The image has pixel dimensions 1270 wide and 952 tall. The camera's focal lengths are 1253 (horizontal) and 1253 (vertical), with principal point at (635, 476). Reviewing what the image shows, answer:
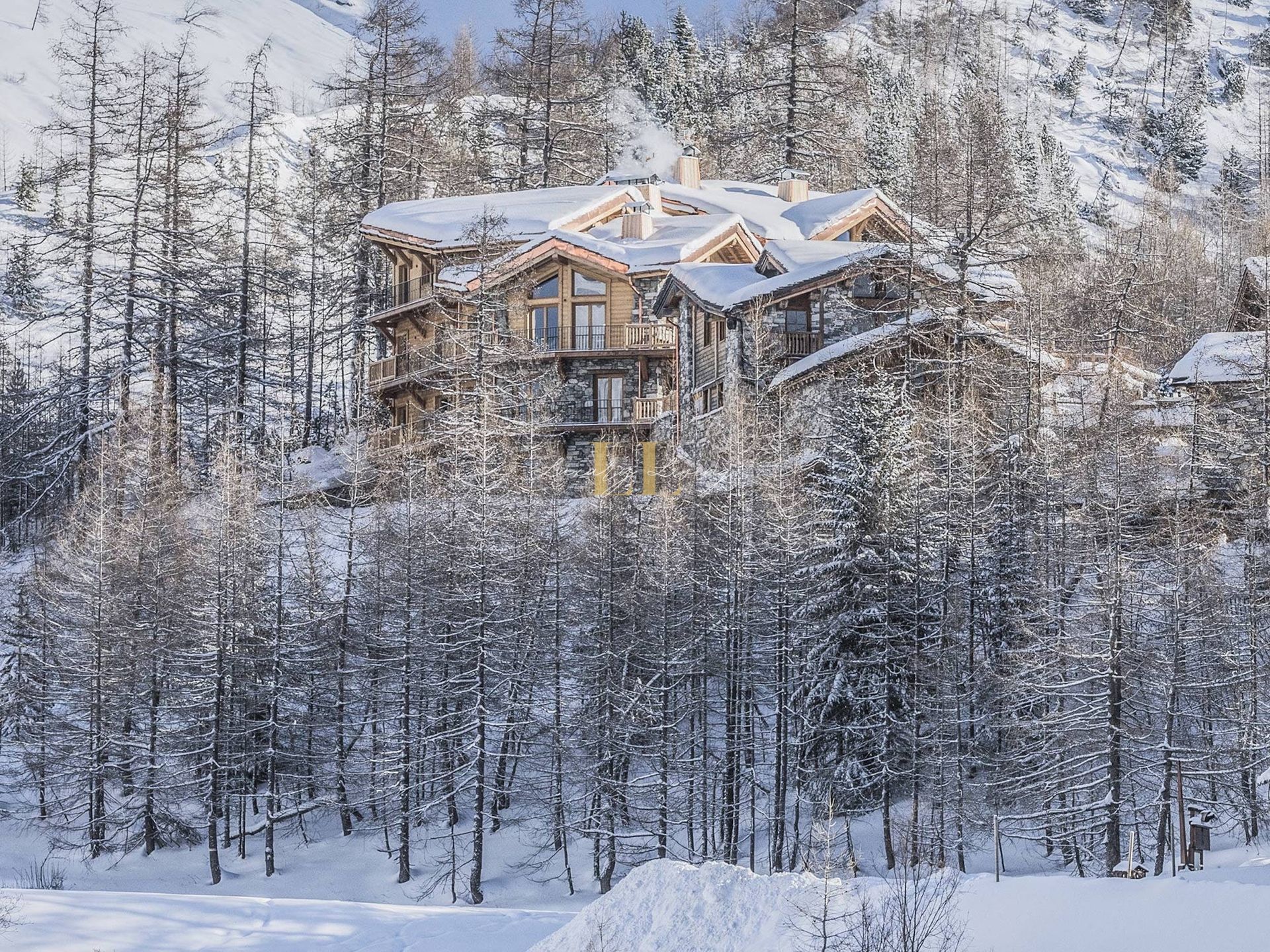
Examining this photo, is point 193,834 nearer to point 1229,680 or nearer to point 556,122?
point 1229,680

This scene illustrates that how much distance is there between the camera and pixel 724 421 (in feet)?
105

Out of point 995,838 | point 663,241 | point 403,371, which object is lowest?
point 995,838

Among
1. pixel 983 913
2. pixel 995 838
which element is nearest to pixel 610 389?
pixel 995 838

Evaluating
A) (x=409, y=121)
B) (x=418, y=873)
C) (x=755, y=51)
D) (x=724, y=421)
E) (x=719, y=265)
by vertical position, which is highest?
(x=755, y=51)

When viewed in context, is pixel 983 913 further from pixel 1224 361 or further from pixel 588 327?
pixel 588 327

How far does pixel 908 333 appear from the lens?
30922 millimetres

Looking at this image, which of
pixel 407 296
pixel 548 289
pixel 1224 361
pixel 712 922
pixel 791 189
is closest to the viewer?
pixel 712 922

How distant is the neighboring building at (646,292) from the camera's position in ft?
110

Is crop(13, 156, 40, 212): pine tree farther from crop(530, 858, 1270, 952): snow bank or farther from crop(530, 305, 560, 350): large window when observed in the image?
crop(530, 858, 1270, 952): snow bank

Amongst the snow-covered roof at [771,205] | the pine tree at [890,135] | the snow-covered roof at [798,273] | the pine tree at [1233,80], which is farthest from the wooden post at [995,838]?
the pine tree at [1233,80]

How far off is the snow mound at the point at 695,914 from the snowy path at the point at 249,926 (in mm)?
3640

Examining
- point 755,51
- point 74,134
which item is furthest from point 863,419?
point 755,51

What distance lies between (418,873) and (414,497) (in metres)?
9.84

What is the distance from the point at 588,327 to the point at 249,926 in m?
27.6
